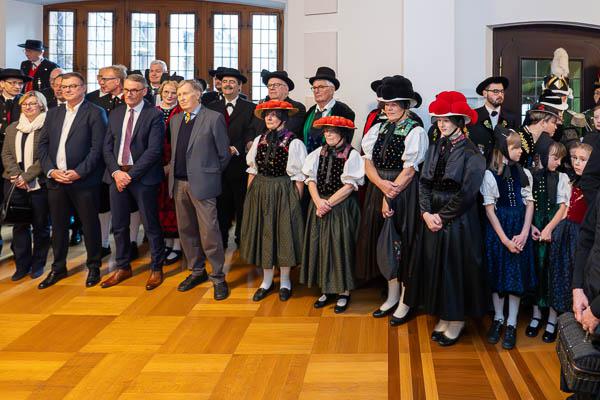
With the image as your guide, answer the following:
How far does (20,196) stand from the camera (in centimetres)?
511

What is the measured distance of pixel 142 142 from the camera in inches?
193

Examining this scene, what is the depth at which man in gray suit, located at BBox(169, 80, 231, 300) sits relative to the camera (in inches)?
183

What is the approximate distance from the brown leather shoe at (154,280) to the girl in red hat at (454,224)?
205 centimetres

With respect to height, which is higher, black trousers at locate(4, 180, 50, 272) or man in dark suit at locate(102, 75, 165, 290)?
man in dark suit at locate(102, 75, 165, 290)

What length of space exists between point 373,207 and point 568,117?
2.44 meters

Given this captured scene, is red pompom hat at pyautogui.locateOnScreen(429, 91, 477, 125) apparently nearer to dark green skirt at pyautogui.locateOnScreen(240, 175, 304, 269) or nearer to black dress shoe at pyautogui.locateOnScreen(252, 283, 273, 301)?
dark green skirt at pyautogui.locateOnScreen(240, 175, 304, 269)

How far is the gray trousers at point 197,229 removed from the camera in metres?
4.75

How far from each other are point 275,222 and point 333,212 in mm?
445

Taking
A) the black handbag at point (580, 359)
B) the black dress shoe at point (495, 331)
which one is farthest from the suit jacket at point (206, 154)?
the black handbag at point (580, 359)

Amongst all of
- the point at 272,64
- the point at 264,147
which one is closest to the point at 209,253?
the point at 264,147

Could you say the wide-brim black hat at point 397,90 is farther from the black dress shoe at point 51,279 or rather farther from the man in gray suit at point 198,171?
the black dress shoe at point 51,279

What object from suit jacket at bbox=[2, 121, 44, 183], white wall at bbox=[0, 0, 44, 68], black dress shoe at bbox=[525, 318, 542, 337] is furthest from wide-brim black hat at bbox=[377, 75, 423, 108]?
white wall at bbox=[0, 0, 44, 68]

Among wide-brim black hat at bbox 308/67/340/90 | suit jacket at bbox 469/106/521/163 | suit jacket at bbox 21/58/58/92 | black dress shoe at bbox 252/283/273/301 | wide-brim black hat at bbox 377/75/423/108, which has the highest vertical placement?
suit jacket at bbox 21/58/58/92

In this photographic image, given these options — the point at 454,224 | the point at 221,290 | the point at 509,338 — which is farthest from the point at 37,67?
the point at 509,338
